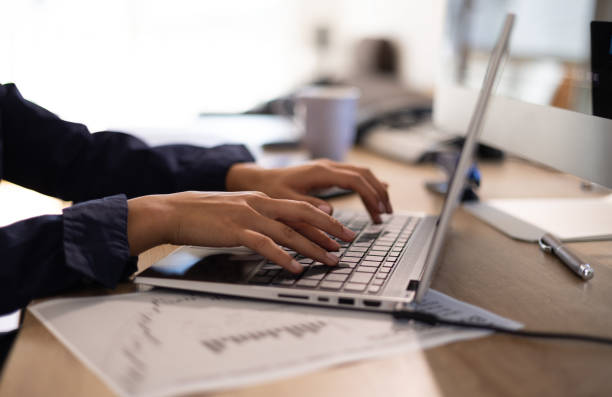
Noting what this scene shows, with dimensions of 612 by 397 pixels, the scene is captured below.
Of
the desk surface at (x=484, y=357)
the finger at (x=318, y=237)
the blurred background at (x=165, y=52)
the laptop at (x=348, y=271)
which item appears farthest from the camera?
the blurred background at (x=165, y=52)

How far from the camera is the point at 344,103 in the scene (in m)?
1.21

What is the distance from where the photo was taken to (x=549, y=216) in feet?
2.72

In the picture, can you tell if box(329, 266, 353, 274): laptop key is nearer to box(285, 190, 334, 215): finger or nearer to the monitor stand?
box(285, 190, 334, 215): finger

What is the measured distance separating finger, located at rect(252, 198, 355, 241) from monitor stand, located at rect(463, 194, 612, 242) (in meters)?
0.30

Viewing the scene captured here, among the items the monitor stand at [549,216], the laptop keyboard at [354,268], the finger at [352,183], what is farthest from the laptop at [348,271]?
the monitor stand at [549,216]

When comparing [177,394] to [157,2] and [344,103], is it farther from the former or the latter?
[157,2]

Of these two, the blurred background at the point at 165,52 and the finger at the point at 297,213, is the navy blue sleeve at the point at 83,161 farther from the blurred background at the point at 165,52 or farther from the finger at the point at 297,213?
the blurred background at the point at 165,52

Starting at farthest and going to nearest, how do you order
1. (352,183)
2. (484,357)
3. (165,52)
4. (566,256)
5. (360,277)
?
(165,52)
(352,183)
(566,256)
(360,277)
(484,357)

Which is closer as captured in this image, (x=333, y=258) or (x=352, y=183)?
(x=333, y=258)

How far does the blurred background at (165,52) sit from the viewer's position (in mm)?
3494

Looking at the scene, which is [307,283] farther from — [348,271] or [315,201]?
[315,201]

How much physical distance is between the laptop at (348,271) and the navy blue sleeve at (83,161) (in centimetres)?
26

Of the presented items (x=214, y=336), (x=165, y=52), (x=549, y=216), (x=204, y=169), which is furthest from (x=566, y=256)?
(x=165, y=52)

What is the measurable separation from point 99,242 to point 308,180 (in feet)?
1.20
